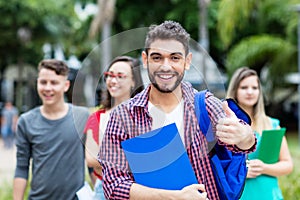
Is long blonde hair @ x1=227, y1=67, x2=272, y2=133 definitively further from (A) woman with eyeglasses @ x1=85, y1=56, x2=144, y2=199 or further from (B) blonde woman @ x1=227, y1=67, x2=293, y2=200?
(A) woman with eyeglasses @ x1=85, y1=56, x2=144, y2=199

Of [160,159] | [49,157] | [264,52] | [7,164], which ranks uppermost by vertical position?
[264,52]

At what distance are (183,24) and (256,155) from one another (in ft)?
52.1

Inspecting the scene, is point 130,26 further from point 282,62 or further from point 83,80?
point 83,80

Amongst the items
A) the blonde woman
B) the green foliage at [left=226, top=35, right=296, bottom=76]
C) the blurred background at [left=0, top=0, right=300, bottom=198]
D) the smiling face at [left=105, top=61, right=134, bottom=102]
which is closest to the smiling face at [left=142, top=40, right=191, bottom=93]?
the smiling face at [left=105, top=61, right=134, bottom=102]

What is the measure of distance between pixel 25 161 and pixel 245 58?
15540 mm

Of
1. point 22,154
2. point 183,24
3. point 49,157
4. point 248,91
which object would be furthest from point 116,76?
point 183,24

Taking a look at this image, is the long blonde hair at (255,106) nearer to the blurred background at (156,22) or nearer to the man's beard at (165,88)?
the man's beard at (165,88)

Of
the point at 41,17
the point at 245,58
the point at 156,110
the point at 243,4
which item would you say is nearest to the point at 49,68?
the point at 156,110

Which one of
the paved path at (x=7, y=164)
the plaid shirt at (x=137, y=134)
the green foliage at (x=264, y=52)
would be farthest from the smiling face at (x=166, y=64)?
the green foliage at (x=264, y=52)

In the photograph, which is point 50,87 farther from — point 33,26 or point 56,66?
point 33,26

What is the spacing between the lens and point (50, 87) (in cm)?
324

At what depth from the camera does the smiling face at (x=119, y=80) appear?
→ 2.60m

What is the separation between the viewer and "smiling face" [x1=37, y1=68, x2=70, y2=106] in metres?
3.24

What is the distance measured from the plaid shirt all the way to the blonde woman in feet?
4.35
